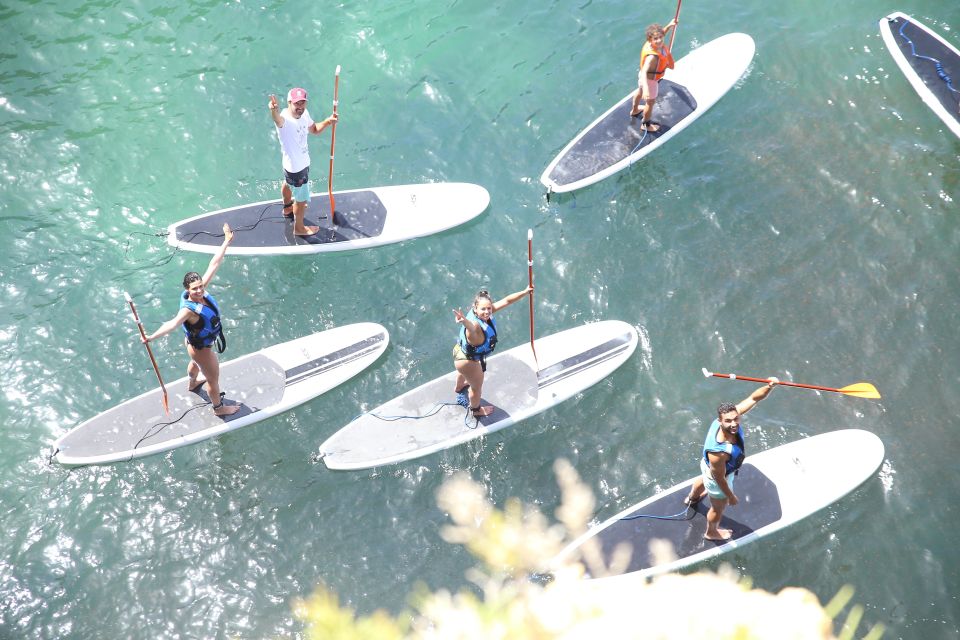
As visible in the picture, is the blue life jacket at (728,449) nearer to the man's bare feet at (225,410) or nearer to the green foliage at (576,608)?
the green foliage at (576,608)

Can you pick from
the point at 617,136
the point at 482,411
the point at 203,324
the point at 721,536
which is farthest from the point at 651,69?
the point at 203,324

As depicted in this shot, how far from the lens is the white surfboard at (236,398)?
406 inches

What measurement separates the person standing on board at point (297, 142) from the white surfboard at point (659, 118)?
3.28 metres

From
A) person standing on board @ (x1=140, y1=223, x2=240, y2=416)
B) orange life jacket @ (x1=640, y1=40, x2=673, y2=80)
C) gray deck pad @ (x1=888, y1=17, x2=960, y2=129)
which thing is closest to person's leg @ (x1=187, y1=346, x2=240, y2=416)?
→ person standing on board @ (x1=140, y1=223, x2=240, y2=416)

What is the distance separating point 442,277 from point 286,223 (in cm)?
236

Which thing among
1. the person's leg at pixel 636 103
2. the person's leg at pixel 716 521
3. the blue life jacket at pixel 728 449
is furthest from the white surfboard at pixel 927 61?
the person's leg at pixel 716 521

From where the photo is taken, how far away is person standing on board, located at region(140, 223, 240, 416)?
30.8 ft

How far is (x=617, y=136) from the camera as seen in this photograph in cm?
1286

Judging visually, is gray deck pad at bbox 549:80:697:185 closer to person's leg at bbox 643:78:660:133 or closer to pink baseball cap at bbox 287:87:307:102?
person's leg at bbox 643:78:660:133

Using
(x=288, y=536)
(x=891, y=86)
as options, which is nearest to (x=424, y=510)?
(x=288, y=536)

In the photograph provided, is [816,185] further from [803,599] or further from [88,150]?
[88,150]

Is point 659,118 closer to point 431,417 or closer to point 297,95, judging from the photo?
point 297,95

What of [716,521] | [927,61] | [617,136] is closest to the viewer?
[716,521]

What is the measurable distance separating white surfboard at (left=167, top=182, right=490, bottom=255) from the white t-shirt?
1.14 m
